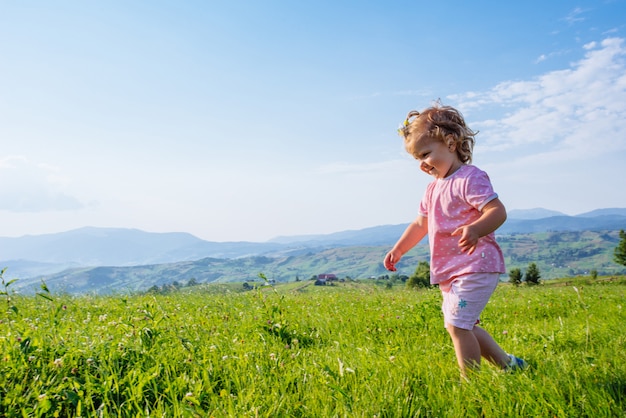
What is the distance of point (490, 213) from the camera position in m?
3.85

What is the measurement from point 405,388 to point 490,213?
1607 mm

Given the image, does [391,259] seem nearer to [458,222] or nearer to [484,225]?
[458,222]

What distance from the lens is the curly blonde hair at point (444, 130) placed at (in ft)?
14.4

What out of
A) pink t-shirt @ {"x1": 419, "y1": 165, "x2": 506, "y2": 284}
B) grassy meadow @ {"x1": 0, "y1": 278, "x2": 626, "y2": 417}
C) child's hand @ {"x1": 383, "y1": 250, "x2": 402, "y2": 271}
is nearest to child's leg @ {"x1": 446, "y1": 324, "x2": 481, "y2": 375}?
grassy meadow @ {"x1": 0, "y1": 278, "x2": 626, "y2": 417}

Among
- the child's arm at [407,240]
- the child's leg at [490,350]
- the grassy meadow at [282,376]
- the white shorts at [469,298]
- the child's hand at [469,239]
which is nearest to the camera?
the grassy meadow at [282,376]

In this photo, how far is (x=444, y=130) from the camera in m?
4.38

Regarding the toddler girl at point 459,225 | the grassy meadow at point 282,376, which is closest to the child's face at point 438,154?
the toddler girl at point 459,225

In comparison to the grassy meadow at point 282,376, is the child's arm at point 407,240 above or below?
above

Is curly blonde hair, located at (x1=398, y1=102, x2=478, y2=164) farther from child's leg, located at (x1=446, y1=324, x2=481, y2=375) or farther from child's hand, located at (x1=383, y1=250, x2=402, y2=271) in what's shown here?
child's leg, located at (x1=446, y1=324, x2=481, y2=375)

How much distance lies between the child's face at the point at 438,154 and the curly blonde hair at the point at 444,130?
36mm

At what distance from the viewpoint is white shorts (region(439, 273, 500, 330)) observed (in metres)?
3.98

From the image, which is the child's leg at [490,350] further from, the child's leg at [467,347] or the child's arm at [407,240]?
the child's arm at [407,240]

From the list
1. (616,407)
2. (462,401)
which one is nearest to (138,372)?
(462,401)

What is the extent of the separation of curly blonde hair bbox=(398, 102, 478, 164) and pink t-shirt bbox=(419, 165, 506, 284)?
252 mm
